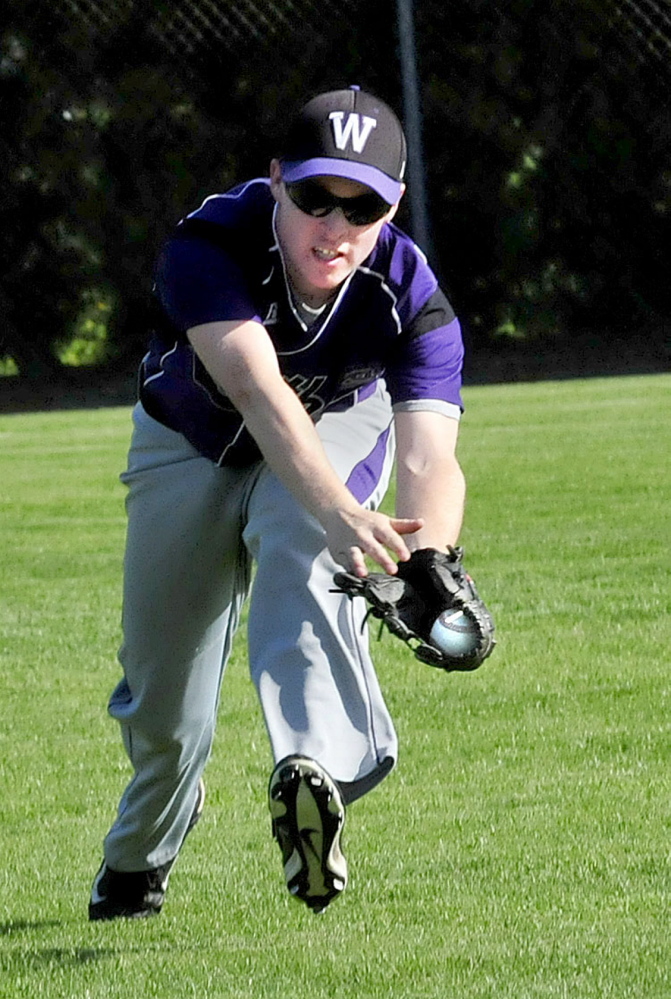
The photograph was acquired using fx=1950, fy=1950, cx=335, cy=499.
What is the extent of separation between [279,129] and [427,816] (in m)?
17.4

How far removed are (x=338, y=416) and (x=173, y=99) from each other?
721 inches

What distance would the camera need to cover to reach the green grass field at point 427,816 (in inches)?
164

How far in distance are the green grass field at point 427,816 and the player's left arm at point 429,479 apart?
92 centimetres

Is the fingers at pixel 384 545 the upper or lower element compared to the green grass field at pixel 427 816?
upper

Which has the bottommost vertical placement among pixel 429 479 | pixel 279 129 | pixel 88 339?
pixel 88 339

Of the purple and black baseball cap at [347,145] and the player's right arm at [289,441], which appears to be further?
the purple and black baseball cap at [347,145]

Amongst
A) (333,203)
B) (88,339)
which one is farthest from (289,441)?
(88,339)

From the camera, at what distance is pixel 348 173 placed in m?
3.90

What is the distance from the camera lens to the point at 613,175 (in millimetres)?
22156

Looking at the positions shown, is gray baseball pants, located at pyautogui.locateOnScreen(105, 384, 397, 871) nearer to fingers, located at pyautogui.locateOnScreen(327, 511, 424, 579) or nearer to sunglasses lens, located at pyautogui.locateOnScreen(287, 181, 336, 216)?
fingers, located at pyautogui.locateOnScreen(327, 511, 424, 579)

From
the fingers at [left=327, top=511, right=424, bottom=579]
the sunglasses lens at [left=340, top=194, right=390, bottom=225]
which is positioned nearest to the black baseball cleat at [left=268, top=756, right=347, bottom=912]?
the fingers at [left=327, top=511, right=424, bottom=579]

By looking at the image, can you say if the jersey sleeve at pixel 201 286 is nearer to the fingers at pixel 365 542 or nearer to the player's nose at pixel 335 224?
the player's nose at pixel 335 224

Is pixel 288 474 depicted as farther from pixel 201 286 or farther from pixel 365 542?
pixel 201 286

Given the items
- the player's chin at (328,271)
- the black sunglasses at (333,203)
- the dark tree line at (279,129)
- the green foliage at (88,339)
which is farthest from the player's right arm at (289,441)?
the green foliage at (88,339)
